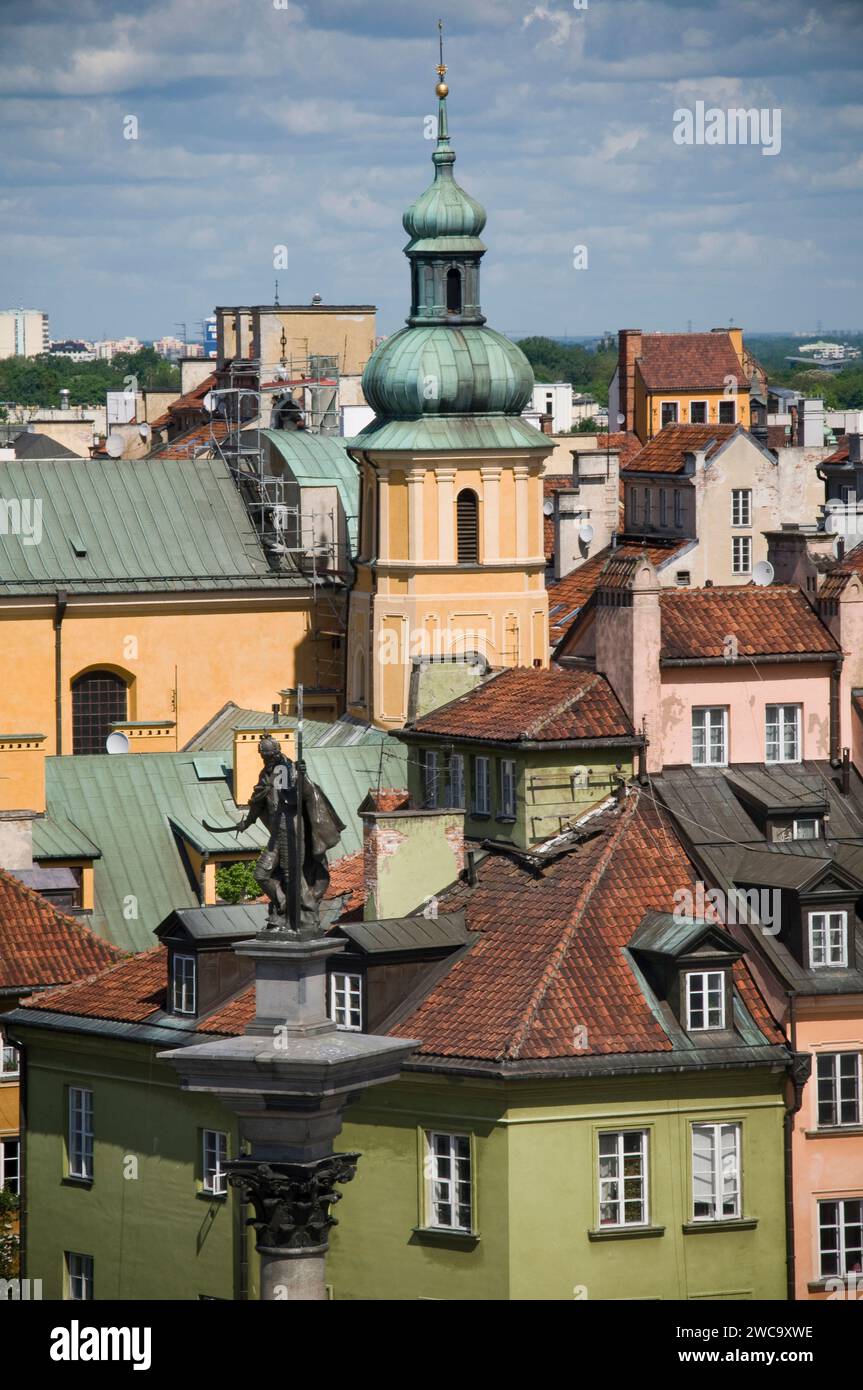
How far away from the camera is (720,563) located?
106 metres

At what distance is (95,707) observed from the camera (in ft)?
315

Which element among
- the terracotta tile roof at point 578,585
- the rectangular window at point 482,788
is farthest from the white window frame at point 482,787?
the terracotta tile roof at point 578,585

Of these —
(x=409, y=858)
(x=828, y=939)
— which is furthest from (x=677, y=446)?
(x=828, y=939)

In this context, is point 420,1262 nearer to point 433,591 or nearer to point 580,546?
point 433,591

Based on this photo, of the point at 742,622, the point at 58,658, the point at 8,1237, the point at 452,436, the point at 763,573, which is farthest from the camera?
the point at 58,658

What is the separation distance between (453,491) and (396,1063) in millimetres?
51354

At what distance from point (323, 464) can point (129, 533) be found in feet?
18.5

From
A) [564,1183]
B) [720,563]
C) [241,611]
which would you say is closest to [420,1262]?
[564,1183]

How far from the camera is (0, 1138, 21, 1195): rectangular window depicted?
60.2 m

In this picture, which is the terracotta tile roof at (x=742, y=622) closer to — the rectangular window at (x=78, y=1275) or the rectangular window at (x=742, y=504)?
the rectangular window at (x=78, y=1275)

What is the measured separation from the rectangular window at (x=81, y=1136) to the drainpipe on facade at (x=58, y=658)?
130 ft

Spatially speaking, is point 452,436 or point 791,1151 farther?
point 452,436

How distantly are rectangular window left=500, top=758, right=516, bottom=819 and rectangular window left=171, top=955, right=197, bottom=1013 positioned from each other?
202 inches

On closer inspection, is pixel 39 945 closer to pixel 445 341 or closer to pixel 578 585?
pixel 445 341
